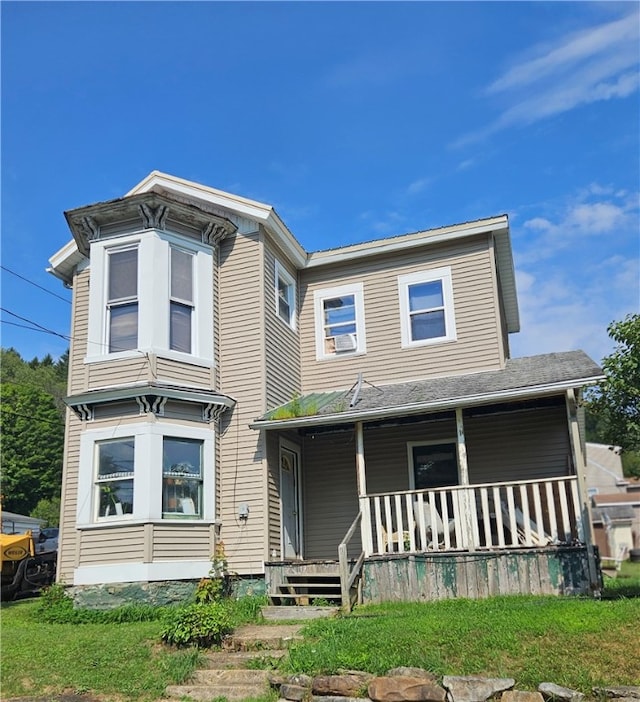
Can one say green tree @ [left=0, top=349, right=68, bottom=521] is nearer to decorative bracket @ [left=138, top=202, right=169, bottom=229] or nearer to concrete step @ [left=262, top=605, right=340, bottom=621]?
decorative bracket @ [left=138, top=202, right=169, bottom=229]

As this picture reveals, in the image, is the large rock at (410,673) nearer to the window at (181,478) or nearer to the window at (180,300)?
the window at (181,478)

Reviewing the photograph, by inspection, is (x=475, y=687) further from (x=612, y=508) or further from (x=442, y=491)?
(x=612, y=508)

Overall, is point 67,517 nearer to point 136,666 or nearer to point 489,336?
point 136,666

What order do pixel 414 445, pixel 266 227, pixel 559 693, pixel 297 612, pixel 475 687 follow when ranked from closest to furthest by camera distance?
1. pixel 559 693
2. pixel 475 687
3. pixel 297 612
4. pixel 266 227
5. pixel 414 445

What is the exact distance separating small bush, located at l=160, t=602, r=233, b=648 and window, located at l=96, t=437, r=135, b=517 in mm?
3200

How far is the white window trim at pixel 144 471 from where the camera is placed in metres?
11.9

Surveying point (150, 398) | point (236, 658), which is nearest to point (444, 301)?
point (150, 398)

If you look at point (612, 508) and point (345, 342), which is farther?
point (612, 508)

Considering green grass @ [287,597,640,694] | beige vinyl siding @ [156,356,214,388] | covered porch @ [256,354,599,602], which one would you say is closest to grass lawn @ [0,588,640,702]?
green grass @ [287,597,640,694]

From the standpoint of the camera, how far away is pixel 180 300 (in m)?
13.4

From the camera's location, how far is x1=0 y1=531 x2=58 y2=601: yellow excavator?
630 inches

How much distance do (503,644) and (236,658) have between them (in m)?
3.17

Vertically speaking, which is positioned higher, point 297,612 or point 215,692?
point 297,612

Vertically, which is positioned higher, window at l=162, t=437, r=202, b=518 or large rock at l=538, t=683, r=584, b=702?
window at l=162, t=437, r=202, b=518
